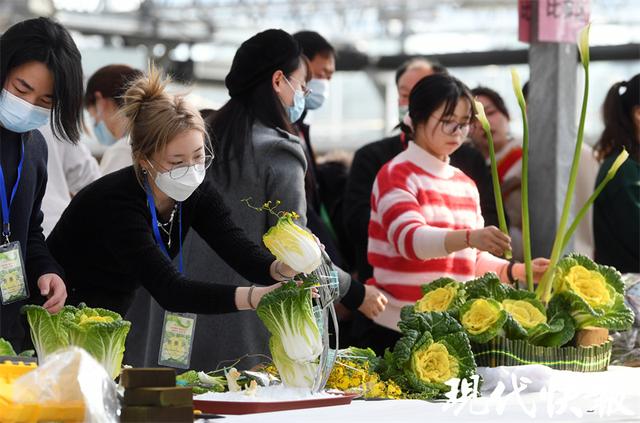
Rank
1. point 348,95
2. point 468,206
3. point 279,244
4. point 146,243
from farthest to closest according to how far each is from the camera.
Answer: point 348,95 → point 468,206 → point 146,243 → point 279,244

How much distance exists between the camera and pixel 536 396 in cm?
277

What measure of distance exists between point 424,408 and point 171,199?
86 cm

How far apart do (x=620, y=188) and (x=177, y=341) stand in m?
2.10

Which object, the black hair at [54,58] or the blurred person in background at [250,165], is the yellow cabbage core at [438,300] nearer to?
the blurred person in background at [250,165]

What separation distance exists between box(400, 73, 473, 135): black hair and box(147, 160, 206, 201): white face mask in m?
1.04

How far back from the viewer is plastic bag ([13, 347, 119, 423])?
6.50 ft

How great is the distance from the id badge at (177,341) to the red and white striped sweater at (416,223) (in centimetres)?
90

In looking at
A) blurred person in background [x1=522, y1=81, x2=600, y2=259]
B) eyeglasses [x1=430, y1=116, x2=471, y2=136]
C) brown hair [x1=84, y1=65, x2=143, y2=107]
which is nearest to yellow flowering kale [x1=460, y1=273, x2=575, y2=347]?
eyeglasses [x1=430, y1=116, x2=471, y2=136]

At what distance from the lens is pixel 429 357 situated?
2820 millimetres

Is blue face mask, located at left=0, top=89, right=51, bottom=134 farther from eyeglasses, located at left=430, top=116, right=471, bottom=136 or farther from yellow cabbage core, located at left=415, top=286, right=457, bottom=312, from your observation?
eyeglasses, located at left=430, top=116, right=471, bottom=136

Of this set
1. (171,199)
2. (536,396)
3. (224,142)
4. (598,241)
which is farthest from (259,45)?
(598,241)

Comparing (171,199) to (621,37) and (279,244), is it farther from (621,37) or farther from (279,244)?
(621,37)

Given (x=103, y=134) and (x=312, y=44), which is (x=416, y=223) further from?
(x=103, y=134)

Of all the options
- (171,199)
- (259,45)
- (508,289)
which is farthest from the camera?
(259,45)
